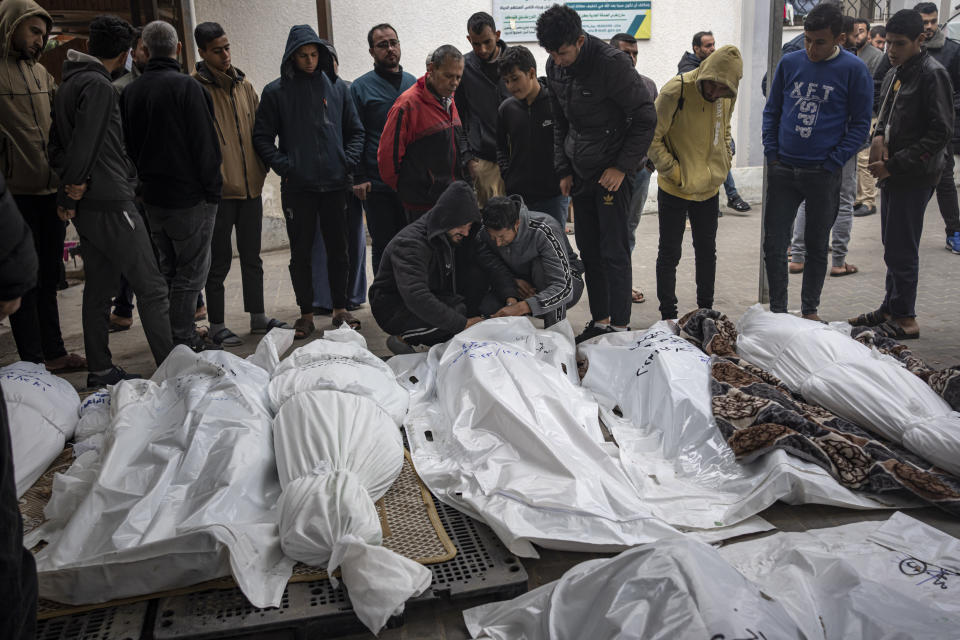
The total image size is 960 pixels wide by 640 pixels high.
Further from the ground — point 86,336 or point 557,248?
point 557,248

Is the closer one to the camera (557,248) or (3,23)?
(3,23)

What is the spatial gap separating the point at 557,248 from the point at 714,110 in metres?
1.23

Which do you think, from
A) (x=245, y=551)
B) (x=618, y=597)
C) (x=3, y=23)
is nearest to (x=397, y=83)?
(x=3, y=23)

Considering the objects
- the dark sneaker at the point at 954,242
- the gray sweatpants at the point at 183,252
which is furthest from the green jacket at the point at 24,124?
the dark sneaker at the point at 954,242

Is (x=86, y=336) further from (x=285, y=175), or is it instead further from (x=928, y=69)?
(x=928, y=69)

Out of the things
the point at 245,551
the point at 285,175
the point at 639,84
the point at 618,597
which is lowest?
the point at 245,551

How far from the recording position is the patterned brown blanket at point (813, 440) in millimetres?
2590

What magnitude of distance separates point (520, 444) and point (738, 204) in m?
6.70

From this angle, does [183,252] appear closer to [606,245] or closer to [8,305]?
[606,245]

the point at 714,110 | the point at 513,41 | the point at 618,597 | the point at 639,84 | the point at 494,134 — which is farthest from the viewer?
the point at 513,41

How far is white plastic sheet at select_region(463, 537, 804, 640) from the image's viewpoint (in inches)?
58.4

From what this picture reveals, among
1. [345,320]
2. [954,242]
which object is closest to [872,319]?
[954,242]

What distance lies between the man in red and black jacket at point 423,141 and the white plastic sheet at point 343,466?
1.50 metres

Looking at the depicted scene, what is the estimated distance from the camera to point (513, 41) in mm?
8094
